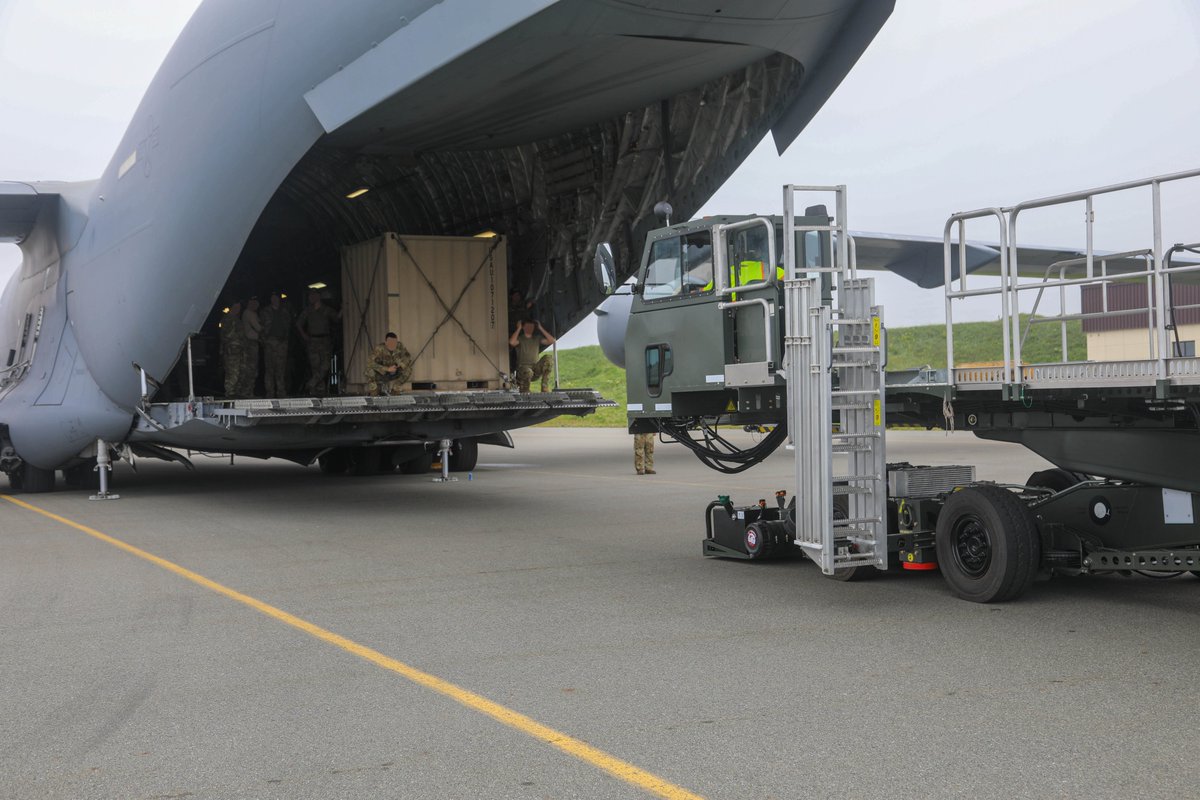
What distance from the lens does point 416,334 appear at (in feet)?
47.6

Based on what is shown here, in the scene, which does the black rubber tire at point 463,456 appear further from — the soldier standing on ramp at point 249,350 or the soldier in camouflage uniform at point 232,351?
the soldier in camouflage uniform at point 232,351

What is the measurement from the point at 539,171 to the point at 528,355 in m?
2.60

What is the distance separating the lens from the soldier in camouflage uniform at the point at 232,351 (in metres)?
15.8

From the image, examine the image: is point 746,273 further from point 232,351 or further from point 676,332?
point 232,351

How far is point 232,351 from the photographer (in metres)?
15.9

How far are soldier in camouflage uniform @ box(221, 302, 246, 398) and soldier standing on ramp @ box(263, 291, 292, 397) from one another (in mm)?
598

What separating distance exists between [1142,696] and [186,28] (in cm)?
1270

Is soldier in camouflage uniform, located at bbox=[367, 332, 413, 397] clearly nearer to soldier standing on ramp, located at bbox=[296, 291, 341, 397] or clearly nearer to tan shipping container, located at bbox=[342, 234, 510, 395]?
tan shipping container, located at bbox=[342, 234, 510, 395]

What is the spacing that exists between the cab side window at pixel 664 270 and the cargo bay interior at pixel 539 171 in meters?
2.58

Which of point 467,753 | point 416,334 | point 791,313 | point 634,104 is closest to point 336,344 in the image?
point 416,334

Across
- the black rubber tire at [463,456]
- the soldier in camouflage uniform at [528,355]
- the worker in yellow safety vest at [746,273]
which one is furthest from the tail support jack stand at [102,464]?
the worker in yellow safety vest at [746,273]

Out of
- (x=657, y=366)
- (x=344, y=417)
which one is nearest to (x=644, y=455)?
(x=344, y=417)

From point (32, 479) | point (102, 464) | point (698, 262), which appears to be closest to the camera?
point (698, 262)

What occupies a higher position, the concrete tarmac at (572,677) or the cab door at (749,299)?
the cab door at (749,299)
